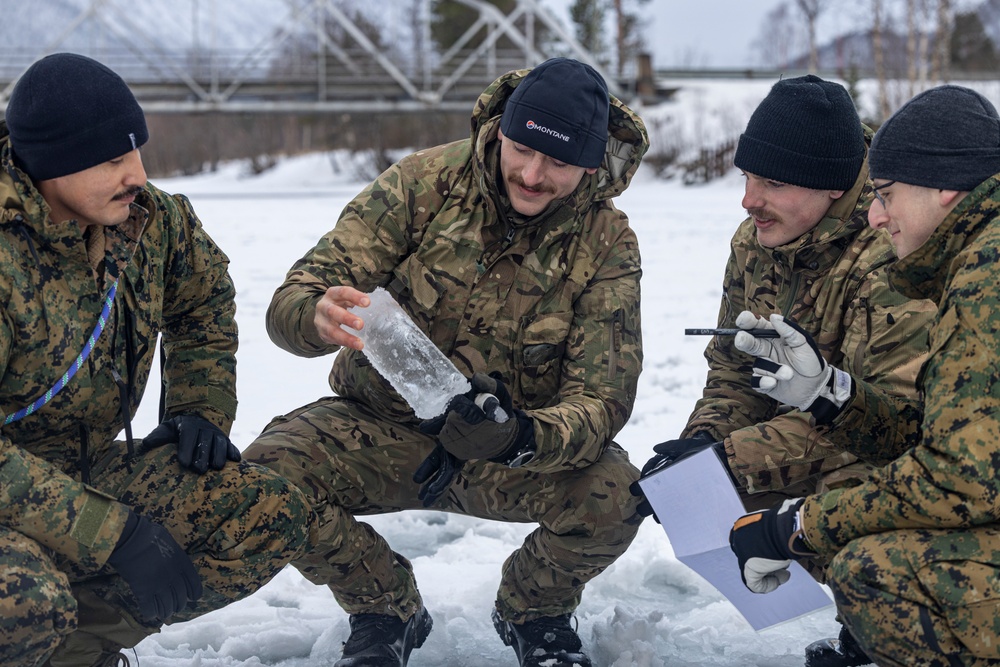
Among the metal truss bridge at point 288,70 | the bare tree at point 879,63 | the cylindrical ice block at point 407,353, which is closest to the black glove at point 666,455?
the cylindrical ice block at point 407,353

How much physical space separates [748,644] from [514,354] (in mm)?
1040

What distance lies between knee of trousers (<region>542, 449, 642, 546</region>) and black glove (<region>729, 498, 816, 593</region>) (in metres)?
0.53

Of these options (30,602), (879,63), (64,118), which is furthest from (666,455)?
(879,63)

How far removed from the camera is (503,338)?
286 cm

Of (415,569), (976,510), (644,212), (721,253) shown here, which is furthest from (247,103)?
(976,510)

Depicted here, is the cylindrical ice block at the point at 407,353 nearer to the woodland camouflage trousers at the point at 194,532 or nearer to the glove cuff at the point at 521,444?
the glove cuff at the point at 521,444

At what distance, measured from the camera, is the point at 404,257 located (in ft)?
9.57

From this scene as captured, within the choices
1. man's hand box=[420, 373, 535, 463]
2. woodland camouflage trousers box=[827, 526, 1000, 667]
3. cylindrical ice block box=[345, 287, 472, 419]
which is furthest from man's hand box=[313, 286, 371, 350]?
woodland camouflage trousers box=[827, 526, 1000, 667]

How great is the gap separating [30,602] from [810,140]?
2.18 metres

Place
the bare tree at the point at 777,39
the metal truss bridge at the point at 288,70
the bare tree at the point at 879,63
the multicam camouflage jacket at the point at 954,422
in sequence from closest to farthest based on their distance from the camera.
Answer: the multicam camouflage jacket at the point at 954,422 < the bare tree at the point at 879,63 < the metal truss bridge at the point at 288,70 < the bare tree at the point at 777,39

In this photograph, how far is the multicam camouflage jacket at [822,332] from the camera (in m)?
2.49

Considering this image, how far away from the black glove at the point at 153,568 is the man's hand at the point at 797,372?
136 centimetres

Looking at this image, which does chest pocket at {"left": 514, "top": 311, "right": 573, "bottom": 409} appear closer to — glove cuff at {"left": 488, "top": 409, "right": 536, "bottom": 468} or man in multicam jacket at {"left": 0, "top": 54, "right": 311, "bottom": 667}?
glove cuff at {"left": 488, "top": 409, "right": 536, "bottom": 468}

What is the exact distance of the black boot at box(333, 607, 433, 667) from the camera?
2641mm
